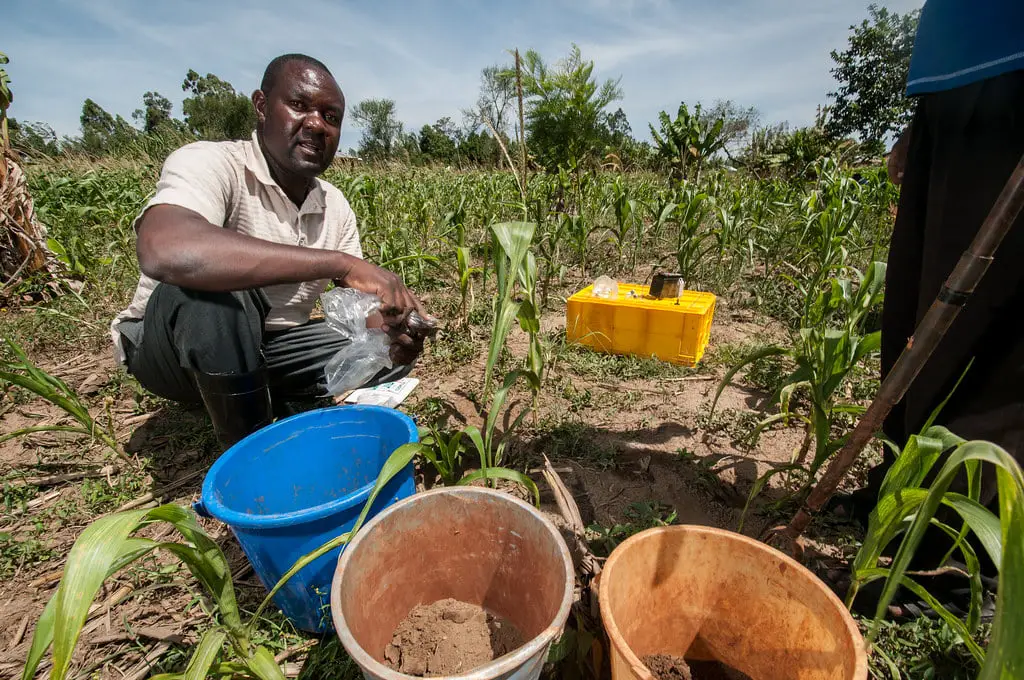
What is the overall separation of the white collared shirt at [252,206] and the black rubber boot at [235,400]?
40 centimetres

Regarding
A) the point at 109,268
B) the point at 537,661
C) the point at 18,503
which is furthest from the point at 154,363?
the point at 109,268

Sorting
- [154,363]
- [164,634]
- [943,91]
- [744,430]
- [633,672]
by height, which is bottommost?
[164,634]

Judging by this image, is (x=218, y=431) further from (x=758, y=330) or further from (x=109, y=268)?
(x=109, y=268)

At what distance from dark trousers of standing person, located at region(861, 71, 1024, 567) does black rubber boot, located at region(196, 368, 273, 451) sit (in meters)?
1.63

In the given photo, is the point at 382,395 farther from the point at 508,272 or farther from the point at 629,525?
the point at 629,525

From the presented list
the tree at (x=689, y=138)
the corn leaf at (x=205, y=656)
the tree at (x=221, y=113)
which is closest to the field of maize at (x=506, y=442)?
the corn leaf at (x=205, y=656)

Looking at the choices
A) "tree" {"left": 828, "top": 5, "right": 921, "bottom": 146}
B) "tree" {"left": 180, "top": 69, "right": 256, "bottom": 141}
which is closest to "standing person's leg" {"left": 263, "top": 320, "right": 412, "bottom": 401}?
"tree" {"left": 180, "top": 69, "right": 256, "bottom": 141}

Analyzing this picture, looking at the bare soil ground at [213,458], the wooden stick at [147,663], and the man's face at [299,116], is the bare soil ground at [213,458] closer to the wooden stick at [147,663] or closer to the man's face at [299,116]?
the wooden stick at [147,663]

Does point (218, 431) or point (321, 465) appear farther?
point (218, 431)

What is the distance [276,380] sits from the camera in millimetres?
1676

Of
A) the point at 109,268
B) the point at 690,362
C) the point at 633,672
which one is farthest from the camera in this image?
the point at 109,268

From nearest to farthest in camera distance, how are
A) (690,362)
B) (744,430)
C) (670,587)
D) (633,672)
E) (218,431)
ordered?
1. (633,672)
2. (670,587)
3. (218,431)
4. (744,430)
5. (690,362)

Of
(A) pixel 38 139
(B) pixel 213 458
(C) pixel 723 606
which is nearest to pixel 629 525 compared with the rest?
(C) pixel 723 606

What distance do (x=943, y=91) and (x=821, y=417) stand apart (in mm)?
713
